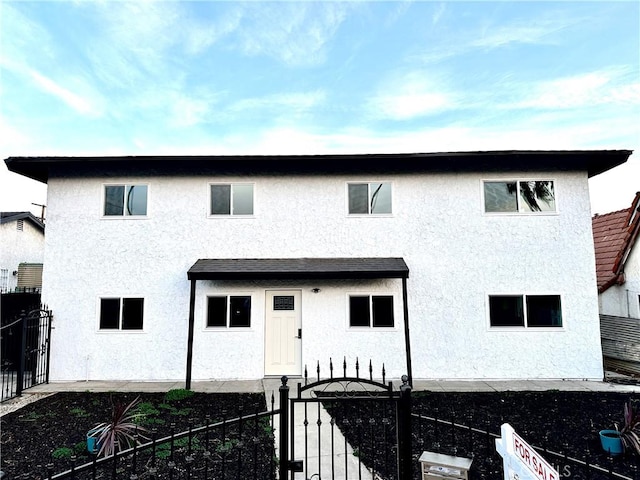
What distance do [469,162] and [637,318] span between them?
732cm

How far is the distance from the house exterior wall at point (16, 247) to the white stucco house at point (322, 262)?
39.1ft

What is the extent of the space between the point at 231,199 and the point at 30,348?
6.71m

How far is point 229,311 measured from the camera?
1037 cm

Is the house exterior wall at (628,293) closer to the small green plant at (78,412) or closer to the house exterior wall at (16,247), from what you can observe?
the small green plant at (78,412)

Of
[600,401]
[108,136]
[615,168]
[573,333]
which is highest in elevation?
[108,136]

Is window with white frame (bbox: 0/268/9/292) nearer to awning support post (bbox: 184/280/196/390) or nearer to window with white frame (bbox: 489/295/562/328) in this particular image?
awning support post (bbox: 184/280/196/390)

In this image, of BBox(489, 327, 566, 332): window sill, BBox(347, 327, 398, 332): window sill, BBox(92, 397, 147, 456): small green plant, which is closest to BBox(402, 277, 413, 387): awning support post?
BBox(347, 327, 398, 332): window sill

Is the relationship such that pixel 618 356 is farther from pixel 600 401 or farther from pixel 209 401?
pixel 209 401

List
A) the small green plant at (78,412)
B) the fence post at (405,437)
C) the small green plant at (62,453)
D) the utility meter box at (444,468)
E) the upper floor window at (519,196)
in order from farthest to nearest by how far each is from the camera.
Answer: the upper floor window at (519,196)
the small green plant at (78,412)
the small green plant at (62,453)
the utility meter box at (444,468)
the fence post at (405,437)

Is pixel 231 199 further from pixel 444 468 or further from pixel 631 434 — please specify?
pixel 631 434

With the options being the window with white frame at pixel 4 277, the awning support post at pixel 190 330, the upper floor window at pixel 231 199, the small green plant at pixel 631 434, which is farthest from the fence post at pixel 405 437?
the window with white frame at pixel 4 277

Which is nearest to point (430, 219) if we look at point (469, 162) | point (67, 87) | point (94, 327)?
point (469, 162)

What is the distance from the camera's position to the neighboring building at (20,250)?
1794 centimetres

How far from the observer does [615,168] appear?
33.9 feet
